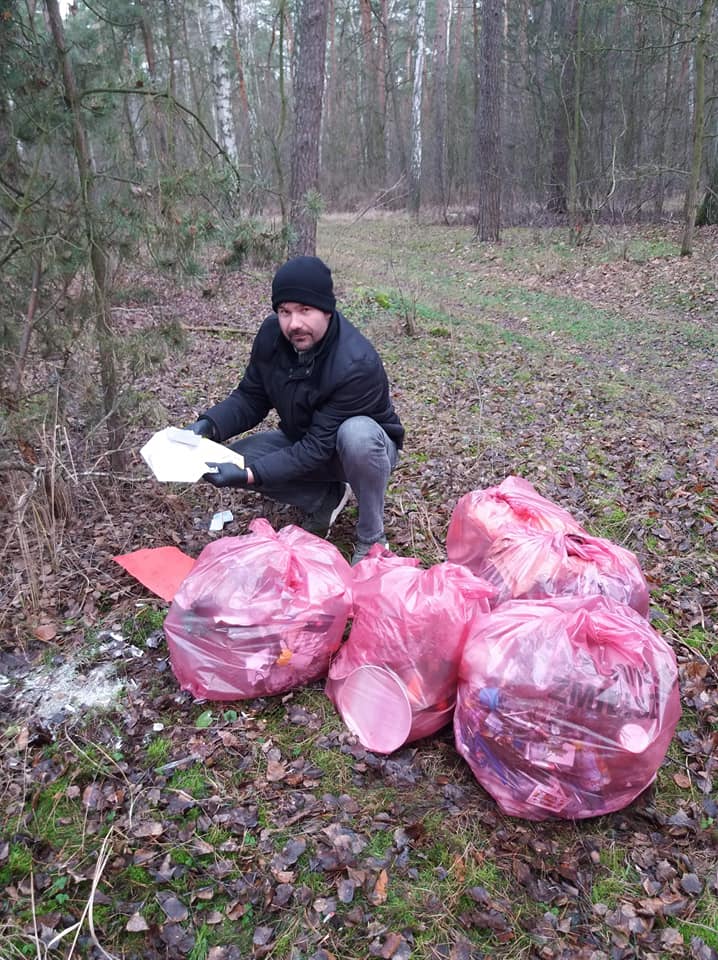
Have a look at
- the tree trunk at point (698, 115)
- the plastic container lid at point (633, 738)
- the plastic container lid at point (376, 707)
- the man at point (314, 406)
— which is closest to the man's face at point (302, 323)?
the man at point (314, 406)

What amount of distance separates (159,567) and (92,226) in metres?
1.54

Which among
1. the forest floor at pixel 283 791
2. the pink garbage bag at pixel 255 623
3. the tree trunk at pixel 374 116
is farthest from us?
the tree trunk at pixel 374 116

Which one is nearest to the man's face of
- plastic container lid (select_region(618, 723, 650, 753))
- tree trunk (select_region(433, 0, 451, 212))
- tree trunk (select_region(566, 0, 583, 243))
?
plastic container lid (select_region(618, 723, 650, 753))

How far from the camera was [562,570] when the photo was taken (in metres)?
2.34

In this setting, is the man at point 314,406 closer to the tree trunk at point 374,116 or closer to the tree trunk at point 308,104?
the tree trunk at point 308,104

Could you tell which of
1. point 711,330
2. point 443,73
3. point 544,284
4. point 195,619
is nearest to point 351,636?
point 195,619

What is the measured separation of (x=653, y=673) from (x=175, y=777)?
1420 millimetres

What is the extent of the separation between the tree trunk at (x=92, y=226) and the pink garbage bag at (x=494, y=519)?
1.55m

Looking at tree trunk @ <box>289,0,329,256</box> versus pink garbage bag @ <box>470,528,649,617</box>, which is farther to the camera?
tree trunk @ <box>289,0,329,256</box>

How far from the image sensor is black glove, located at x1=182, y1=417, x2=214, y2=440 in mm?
2916

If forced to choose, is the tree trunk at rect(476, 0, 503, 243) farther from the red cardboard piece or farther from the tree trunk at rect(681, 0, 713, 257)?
the red cardboard piece

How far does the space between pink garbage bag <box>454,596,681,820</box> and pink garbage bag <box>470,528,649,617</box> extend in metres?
0.34

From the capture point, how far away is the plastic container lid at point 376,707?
2.07 m

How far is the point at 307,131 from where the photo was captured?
8.07 m
